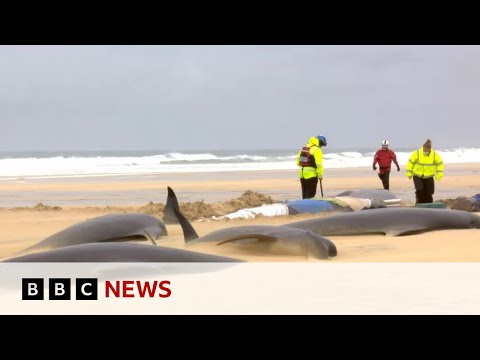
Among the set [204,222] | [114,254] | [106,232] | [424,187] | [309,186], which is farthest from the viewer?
[309,186]

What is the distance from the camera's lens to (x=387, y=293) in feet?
19.8

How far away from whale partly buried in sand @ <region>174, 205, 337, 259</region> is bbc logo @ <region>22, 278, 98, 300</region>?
2360mm

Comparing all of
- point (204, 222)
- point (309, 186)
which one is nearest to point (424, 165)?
point (309, 186)

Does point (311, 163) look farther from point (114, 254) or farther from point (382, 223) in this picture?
A: point (114, 254)

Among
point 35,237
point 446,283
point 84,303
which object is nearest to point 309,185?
point 35,237

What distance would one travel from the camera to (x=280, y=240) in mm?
8141

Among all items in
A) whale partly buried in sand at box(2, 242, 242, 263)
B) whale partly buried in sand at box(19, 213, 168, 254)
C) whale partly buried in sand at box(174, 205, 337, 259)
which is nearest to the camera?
whale partly buried in sand at box(2, 242, 242, 263)

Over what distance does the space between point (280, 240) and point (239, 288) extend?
192 cm

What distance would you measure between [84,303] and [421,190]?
34.7 ft

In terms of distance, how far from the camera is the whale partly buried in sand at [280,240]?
8.04 m

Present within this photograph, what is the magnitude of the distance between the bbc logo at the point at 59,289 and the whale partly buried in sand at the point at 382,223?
4173 millimetres

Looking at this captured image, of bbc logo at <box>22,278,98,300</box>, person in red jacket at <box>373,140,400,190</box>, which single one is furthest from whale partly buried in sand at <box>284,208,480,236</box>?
Answer: person in red jacket at <box>373,140,400,190</box>

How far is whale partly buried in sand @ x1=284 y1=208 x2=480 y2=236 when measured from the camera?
10.0m

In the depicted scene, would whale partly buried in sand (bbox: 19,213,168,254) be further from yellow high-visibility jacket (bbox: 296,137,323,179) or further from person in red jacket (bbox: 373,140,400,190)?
person in red jacket (bbox: 373,140,400,190)
